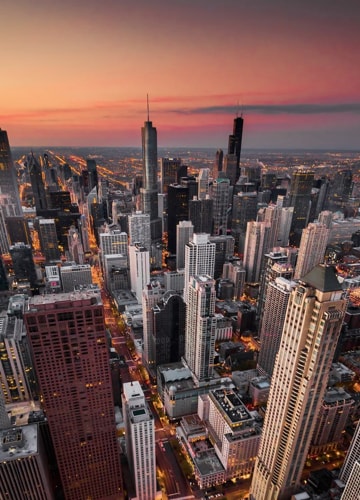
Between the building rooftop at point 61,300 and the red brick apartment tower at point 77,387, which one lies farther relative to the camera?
the red brick apartment tower at point 77,387

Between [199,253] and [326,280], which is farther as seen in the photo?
[199,253]

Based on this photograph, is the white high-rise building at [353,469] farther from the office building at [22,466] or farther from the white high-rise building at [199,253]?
the white high-rise building at [199,253]

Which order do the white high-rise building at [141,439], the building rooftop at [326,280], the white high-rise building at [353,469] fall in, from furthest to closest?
the white high-rise building at [141,439] < the white high-rise building at [353,469] < the building rooftop at [326,280]

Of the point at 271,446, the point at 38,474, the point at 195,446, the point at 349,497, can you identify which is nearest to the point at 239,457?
the point at 195,446

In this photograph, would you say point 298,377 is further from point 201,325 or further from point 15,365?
point 15,365

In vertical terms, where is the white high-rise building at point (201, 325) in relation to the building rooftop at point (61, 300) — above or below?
below

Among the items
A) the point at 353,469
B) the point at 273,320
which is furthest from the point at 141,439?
the point at 273,320

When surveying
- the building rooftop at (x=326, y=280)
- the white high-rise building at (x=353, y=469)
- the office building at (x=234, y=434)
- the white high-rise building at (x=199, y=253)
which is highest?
the building rooftop at (x=326, y=280)

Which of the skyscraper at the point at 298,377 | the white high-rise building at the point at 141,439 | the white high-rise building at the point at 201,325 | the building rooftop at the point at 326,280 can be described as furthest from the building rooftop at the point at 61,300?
the white high-rise building at the point at 201,325
